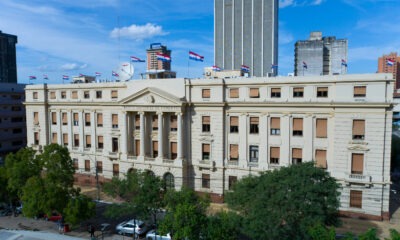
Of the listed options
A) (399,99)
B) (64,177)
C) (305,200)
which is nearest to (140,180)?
(64,177)

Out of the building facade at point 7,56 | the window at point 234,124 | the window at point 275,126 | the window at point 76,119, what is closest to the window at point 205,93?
the window at point 234,124

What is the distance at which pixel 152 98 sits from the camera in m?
44.8

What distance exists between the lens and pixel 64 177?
3469cm

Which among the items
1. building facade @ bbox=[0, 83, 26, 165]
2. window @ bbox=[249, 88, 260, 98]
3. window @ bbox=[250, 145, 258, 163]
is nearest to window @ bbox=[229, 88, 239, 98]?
window @ bbox=[249, 88, 260, 98]

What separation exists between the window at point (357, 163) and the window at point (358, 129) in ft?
6.75

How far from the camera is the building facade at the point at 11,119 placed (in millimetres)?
67438

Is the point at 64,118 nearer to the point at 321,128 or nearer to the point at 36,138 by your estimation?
the point at 36,138

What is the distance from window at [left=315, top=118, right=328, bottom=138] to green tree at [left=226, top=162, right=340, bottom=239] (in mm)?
12356

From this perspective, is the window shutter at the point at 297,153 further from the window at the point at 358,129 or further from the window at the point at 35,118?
the window at the point at 35,118

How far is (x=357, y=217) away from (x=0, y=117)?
226 feet

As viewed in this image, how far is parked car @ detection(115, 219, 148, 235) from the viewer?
33.5 metres

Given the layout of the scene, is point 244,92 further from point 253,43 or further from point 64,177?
point 253,43

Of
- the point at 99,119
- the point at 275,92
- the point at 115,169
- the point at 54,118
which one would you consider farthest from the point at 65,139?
the point at 275,92

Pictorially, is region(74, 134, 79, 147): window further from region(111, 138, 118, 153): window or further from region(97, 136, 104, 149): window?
region(111, 138, 118, 153): window
